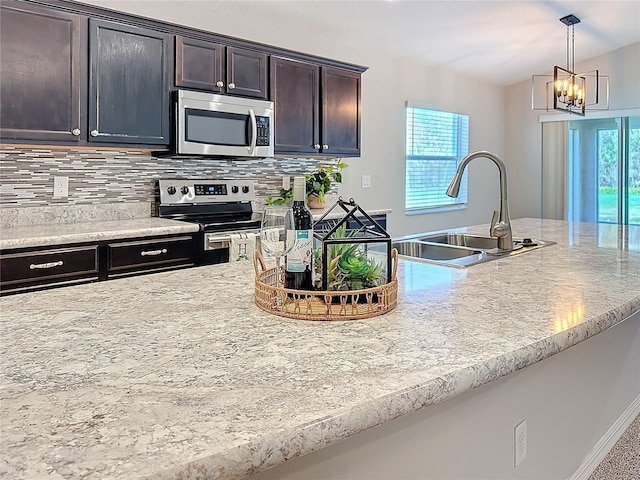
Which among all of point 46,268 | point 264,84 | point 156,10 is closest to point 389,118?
point 264,84

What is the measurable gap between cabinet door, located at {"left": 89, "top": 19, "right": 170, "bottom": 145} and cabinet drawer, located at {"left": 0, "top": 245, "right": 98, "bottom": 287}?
739 millimetres

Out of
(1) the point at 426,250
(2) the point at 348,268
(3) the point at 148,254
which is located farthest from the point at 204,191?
(2) the point at 348,268

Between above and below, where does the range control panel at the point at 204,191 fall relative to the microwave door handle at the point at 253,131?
below

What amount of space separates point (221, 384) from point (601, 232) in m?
2.74

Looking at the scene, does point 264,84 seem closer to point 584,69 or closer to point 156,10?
point 156,10

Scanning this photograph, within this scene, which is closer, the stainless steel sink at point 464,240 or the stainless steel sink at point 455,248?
the stainless steel sink at point 455,248

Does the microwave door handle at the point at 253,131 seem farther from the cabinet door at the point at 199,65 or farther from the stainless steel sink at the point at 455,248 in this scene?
the stainless steel sink at the point at 455,248

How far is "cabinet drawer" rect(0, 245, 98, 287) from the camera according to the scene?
244cm

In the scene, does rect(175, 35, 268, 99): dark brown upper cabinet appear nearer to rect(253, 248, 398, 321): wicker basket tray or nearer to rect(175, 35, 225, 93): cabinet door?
rect(175, 35, 225, 93): cabinet door

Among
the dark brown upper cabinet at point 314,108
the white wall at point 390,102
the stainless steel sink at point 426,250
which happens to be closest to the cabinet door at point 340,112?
the dark brown upper cabinet at point 314,108

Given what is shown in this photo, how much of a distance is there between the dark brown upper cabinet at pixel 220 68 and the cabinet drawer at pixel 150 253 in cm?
104

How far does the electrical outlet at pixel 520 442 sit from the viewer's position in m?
1.49

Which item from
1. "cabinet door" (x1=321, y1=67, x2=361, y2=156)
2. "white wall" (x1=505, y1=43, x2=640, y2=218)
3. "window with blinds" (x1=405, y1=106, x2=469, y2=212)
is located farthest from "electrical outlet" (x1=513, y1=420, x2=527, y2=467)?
"white wall" (x1=505, y1=43, x2=640, y2=218)

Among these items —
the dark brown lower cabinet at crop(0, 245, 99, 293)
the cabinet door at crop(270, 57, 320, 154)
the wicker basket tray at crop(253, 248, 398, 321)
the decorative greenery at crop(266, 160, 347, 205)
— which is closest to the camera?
the wicker basket tray at crop(253, 248, 398, 321)
